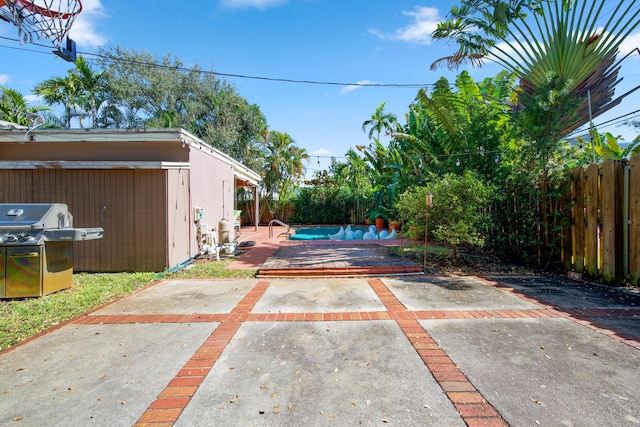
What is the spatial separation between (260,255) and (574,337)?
24.8ft

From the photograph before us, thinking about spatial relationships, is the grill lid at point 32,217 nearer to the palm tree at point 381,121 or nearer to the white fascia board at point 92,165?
the white fascia board at point 92,165

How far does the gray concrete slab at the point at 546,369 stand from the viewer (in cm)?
217

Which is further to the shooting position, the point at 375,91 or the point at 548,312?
the point at 375,91

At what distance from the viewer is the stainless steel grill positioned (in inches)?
193

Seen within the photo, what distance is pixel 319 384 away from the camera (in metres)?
2.57

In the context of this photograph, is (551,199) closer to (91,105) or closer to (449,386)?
(449,386)

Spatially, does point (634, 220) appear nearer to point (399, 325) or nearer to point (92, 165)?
point (399, 325)

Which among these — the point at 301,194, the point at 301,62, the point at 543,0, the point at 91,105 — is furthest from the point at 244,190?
the point at 543,0

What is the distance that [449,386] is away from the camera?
2.51 metres

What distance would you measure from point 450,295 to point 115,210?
24.4 feet

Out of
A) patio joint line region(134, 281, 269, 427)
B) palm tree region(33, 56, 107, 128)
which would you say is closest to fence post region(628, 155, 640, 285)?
patio joint line region(134, 281, 269, 427)

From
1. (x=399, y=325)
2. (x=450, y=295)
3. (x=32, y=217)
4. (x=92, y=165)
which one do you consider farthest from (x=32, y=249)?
(x=450, y=295)

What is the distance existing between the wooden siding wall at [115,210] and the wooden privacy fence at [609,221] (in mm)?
8947

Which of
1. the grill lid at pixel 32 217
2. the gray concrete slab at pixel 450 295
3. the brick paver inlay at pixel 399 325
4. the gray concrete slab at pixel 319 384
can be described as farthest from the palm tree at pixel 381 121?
the gray concrete slab at pixel 319 384
